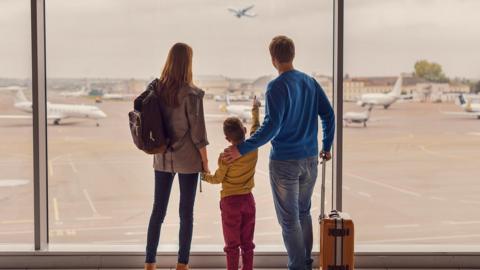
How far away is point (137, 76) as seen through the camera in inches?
160

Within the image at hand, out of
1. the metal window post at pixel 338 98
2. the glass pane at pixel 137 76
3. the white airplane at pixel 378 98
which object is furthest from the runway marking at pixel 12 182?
the metal window post at pixel 338 98

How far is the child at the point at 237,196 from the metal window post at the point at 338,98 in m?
0.60

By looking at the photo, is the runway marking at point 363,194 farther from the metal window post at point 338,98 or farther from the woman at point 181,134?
the woman at point 181,134

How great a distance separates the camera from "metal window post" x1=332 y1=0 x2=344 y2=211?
3102 millimetres

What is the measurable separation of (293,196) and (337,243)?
28 cm

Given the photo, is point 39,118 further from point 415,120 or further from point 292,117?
point 415,120

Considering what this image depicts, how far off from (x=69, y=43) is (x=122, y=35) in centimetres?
924

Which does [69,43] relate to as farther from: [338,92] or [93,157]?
[338,92]

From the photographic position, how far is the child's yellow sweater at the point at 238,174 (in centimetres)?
267

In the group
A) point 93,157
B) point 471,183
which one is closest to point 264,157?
point 93,157

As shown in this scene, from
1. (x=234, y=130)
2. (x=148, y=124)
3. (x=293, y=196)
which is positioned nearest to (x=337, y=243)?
(x=293, y=196)

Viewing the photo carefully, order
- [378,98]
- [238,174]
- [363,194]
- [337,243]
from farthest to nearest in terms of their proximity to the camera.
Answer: [363,194] < [378,98] < [238,174] < [337,243]

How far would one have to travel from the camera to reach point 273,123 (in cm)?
255

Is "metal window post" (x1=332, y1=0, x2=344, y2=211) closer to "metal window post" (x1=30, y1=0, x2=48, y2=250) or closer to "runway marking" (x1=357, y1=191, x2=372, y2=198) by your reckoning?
"metal window post" (x1=30, y1=0, x2=48, y2=250)
